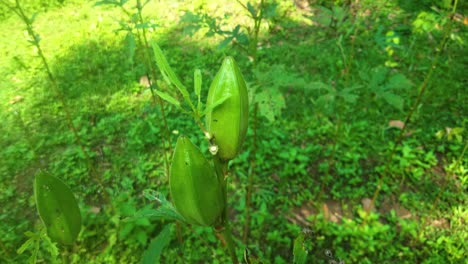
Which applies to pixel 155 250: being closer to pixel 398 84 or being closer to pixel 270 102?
pixel 270 102

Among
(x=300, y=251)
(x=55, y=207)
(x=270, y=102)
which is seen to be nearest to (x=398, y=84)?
(x=270, y=102)

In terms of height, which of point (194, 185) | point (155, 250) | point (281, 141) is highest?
point (194, 185)

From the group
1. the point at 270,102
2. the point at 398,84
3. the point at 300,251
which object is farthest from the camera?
the point at 398,84

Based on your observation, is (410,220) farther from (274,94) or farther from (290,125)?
(274,94)

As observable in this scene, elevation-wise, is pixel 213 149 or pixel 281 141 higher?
pixel 213 149

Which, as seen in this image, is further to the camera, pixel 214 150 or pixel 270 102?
pixel 270 102

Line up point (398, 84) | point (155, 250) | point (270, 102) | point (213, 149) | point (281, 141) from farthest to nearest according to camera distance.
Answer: point (281, 141) → point (398, 84) → point (270, 102) → point (155, 250) → point (213, 149)
